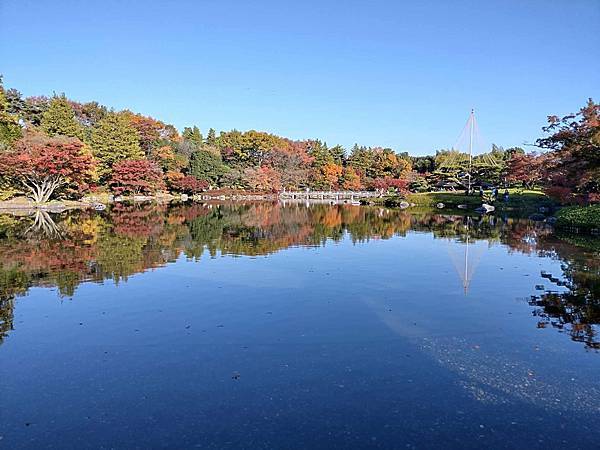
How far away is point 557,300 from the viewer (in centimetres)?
974

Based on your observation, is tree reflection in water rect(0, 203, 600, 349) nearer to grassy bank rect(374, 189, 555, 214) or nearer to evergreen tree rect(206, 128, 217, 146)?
grassy bank rect(374, 189, 555, 214)

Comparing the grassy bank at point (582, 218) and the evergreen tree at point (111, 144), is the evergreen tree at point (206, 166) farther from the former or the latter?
the grassy bank at point (582, 218)

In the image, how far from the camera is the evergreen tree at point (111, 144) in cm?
4609

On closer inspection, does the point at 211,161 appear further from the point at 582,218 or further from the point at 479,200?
the point at 582,218

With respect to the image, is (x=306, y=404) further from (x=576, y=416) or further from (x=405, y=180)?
(x=405, y=180)

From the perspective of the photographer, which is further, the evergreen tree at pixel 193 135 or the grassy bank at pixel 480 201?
the evergreen tree at pixel 193 135

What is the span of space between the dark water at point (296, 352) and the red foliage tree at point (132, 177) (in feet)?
109

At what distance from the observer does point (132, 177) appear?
1843 inches

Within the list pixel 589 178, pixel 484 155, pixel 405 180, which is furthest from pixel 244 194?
→ pixel 589 178

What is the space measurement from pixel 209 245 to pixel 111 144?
1368 inches

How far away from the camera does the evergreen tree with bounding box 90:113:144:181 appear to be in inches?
1815

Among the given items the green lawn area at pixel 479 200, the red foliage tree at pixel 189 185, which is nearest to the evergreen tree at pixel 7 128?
the red foliage tree at pixel 189 185

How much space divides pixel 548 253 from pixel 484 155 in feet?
127

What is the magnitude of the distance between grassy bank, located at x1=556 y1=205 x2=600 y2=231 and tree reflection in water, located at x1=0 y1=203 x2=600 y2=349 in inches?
46.8
